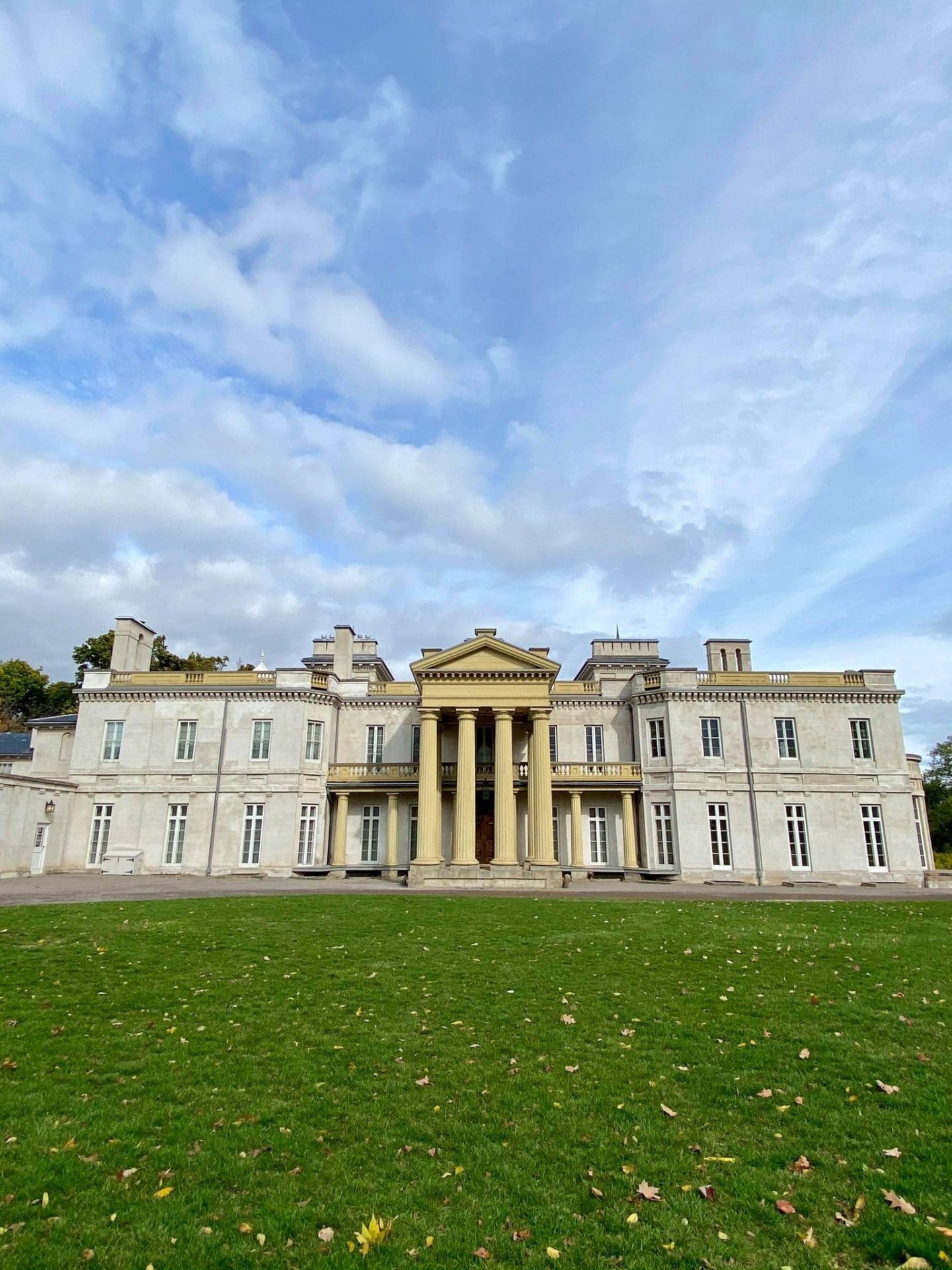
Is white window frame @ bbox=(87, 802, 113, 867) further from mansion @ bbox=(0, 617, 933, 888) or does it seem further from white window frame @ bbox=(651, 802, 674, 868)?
white window frame @ bbox=(651, 802, 674, 868)

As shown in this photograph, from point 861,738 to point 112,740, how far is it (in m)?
36.3

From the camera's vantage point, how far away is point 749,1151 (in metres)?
5.19

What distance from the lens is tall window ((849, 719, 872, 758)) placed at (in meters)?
34.1

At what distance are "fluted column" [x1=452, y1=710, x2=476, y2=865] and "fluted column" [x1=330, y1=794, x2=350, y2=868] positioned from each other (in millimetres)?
6225

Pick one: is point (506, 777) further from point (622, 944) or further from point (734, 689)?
point (622, 944)

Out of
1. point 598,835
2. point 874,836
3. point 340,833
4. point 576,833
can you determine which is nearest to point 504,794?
point 576,833

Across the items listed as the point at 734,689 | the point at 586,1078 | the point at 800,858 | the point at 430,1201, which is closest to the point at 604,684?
the point at 734,689

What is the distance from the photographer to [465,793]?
31078 mm

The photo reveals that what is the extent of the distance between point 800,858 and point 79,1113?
33.3m

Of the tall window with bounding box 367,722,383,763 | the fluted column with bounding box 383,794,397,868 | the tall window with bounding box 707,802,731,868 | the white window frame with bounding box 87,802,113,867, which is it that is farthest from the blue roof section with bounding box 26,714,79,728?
the tall window with bounding box 707,802,731,868

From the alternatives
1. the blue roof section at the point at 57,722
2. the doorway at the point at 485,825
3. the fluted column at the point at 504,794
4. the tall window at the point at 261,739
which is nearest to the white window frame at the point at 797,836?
the fluted column at the point at 504,794

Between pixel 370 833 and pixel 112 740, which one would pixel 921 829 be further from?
pixel 112 740

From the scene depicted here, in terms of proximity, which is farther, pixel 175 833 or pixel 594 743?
pixel 594 743

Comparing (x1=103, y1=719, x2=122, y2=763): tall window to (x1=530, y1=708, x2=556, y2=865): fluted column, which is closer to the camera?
(x1=530, y1=708, x2=556, y2=865): fluted column
